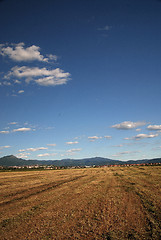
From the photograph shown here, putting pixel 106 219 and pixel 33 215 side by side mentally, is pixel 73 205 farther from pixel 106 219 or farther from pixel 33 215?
pixel 106 219

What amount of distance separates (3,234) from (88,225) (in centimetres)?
542

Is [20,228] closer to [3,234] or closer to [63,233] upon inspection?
[3,234]

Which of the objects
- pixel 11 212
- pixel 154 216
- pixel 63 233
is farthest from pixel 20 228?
pixel 154 216

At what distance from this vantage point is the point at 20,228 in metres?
11.0

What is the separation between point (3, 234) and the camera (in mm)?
10234

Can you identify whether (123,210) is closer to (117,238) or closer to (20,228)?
(117,238)

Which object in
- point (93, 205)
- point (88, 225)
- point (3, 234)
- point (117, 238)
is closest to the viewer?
point (117, 238)

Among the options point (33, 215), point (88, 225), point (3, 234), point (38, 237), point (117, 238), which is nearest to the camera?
point (117, 238)

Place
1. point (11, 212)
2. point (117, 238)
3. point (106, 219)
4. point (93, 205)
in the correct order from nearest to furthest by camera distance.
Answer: point (117, 238) → point (106, 219) → point (11, 212) → point (93, 205)

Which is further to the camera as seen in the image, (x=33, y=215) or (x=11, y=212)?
(x=11, y=212)

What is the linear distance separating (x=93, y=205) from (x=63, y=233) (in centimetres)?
629

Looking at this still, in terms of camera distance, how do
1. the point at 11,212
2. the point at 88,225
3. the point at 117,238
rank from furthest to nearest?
the point at 11,212 < the point at 88,225 < the point at 117,238

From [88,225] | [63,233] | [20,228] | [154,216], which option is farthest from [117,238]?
[20,228]

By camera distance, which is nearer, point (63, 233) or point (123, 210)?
point (63, 233)
